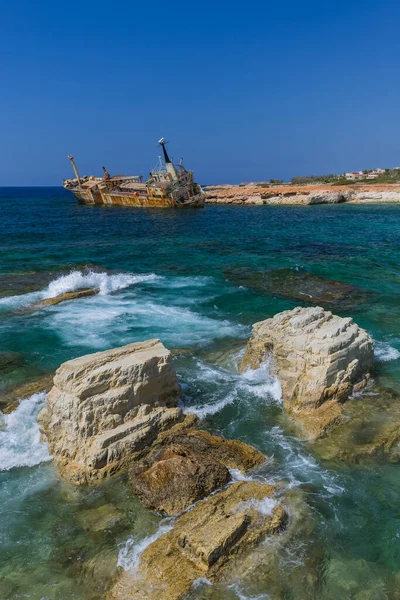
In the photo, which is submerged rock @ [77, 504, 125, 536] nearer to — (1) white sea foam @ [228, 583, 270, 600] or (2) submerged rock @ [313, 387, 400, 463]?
(1) white sea foam @ [228, 583, 270, 600]

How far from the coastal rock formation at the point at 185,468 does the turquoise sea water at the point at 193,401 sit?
31cm

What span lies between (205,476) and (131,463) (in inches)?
60.5

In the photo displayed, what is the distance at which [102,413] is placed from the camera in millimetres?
7559

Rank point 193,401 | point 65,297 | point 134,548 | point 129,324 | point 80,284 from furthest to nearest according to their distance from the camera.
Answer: point 80,284 → point 65,297 → point 129,324 → point 193,401 → point 134,548

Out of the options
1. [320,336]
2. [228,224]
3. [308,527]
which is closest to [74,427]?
[308,527]

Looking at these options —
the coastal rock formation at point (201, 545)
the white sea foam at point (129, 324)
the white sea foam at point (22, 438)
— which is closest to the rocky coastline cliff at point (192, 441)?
the coastal rock formation at point (201, 545)

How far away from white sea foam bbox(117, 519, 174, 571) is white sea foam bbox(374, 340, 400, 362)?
27.3 feet

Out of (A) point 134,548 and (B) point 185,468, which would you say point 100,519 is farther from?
(B) point 185,468

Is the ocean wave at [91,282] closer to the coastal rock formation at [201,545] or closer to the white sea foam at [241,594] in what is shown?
the coastal rock formation at [201,545]

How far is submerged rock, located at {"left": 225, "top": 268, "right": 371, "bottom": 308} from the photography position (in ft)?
58.5

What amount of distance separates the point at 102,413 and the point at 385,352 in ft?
29.2

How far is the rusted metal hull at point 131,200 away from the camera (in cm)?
6256

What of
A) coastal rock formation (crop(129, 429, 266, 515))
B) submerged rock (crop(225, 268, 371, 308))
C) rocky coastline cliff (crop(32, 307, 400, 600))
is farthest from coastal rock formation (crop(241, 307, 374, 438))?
submerged rock (crop(225, 268, 371, 308))

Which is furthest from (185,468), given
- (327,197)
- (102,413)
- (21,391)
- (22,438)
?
(327,197)
